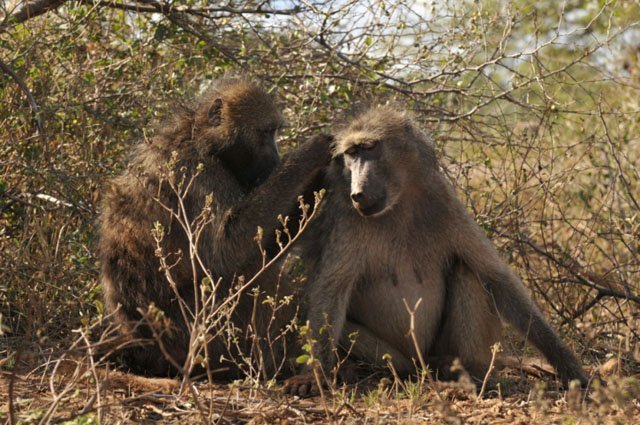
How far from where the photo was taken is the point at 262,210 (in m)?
4.16

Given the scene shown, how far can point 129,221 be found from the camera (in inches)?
169

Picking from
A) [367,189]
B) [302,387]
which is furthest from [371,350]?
[367,189]

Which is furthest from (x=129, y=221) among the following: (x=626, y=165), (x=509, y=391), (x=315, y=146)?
(x=626, y=165)

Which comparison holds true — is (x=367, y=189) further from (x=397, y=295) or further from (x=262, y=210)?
(x=397, y=295)

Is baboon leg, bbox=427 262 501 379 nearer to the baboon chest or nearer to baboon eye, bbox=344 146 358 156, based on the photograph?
the baboon chest

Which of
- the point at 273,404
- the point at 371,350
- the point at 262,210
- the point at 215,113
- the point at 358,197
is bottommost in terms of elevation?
the point at 273,404

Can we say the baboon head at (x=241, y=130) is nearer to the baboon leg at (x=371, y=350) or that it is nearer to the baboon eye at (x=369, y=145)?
the baboon eye at (x=369, y=145)

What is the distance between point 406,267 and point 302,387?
0.82 m

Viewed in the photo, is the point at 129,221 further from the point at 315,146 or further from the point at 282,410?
the point at 282,410

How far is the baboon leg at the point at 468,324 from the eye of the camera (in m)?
4.21

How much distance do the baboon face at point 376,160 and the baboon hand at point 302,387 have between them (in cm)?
75

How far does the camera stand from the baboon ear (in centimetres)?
453

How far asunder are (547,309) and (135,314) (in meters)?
2.40

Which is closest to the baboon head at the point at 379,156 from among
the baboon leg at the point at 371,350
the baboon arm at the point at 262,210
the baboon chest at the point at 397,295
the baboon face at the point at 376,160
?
the baboon face at the point at 376,160
